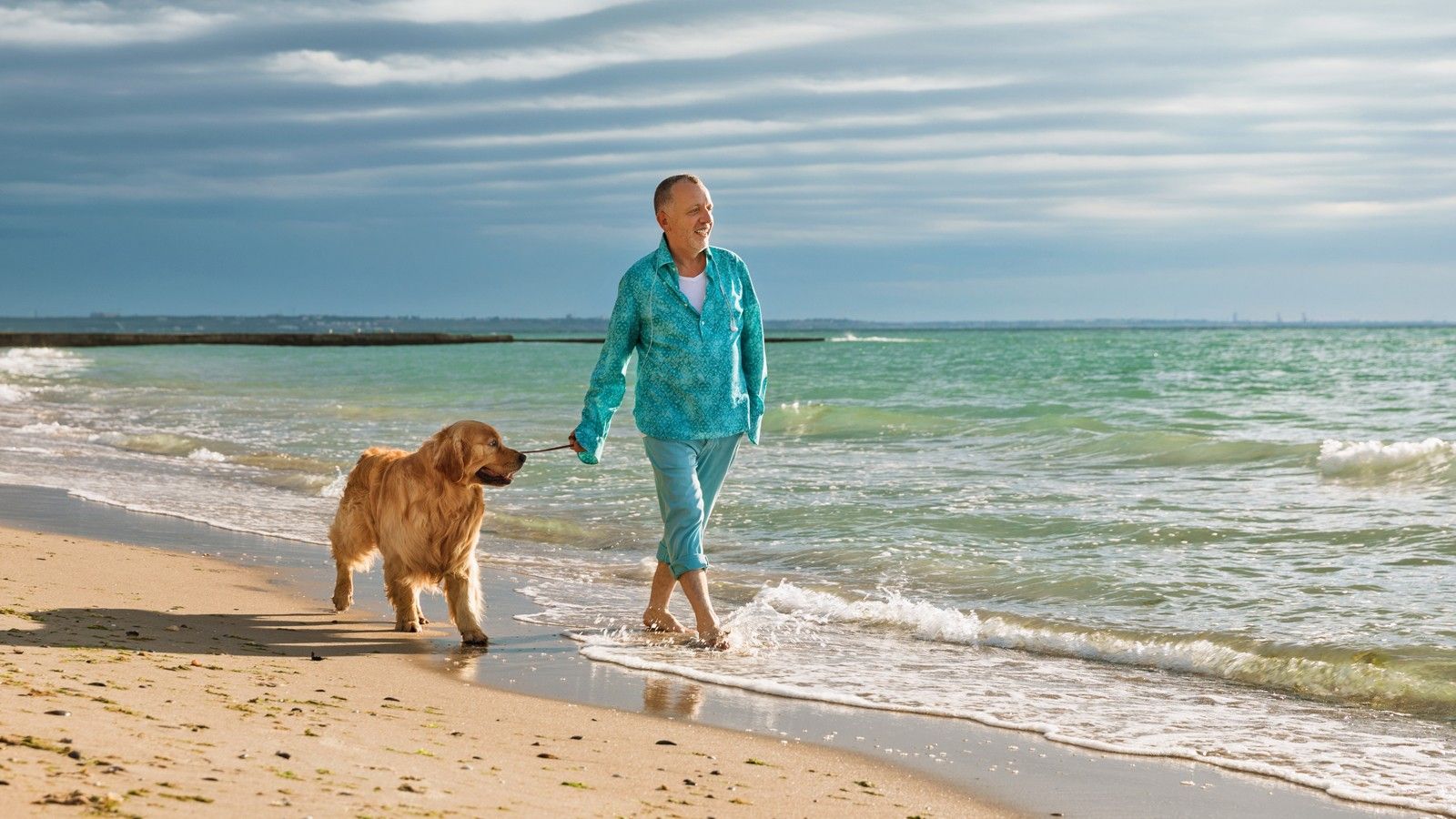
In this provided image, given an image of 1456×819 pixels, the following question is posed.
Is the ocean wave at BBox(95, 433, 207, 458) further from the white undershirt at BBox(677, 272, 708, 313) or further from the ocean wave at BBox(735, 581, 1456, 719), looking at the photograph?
the white undershirt at BBox(677, 272, 708, 313)

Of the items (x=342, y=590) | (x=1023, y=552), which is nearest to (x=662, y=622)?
(x=342, y=590)

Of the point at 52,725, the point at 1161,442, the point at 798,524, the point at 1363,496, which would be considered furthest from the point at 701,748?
the point at 1161,442

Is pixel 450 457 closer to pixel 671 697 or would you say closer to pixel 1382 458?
pixel 671 697

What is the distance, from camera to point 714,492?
6.34 meters

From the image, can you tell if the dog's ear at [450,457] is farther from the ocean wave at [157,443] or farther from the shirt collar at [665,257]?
the ocean wave at [157,443]

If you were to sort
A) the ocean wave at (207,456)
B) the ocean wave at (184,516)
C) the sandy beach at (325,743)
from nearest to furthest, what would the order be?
the sandy beach at (325,743) < the ocean wave at (184,516) < the ocean wave at (207,456)

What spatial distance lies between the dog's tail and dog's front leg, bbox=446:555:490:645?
0.58 metres

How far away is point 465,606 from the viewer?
6188 mm

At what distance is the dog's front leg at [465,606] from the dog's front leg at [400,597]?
24 centimetres

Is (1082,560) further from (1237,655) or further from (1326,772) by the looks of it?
(1326,772)

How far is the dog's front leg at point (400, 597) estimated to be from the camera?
632cm

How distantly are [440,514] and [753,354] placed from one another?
5.33 ft

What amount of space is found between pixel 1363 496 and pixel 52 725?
1010cm

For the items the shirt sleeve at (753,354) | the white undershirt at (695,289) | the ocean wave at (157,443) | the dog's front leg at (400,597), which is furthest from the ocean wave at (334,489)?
the white undershirt at (695,289)
